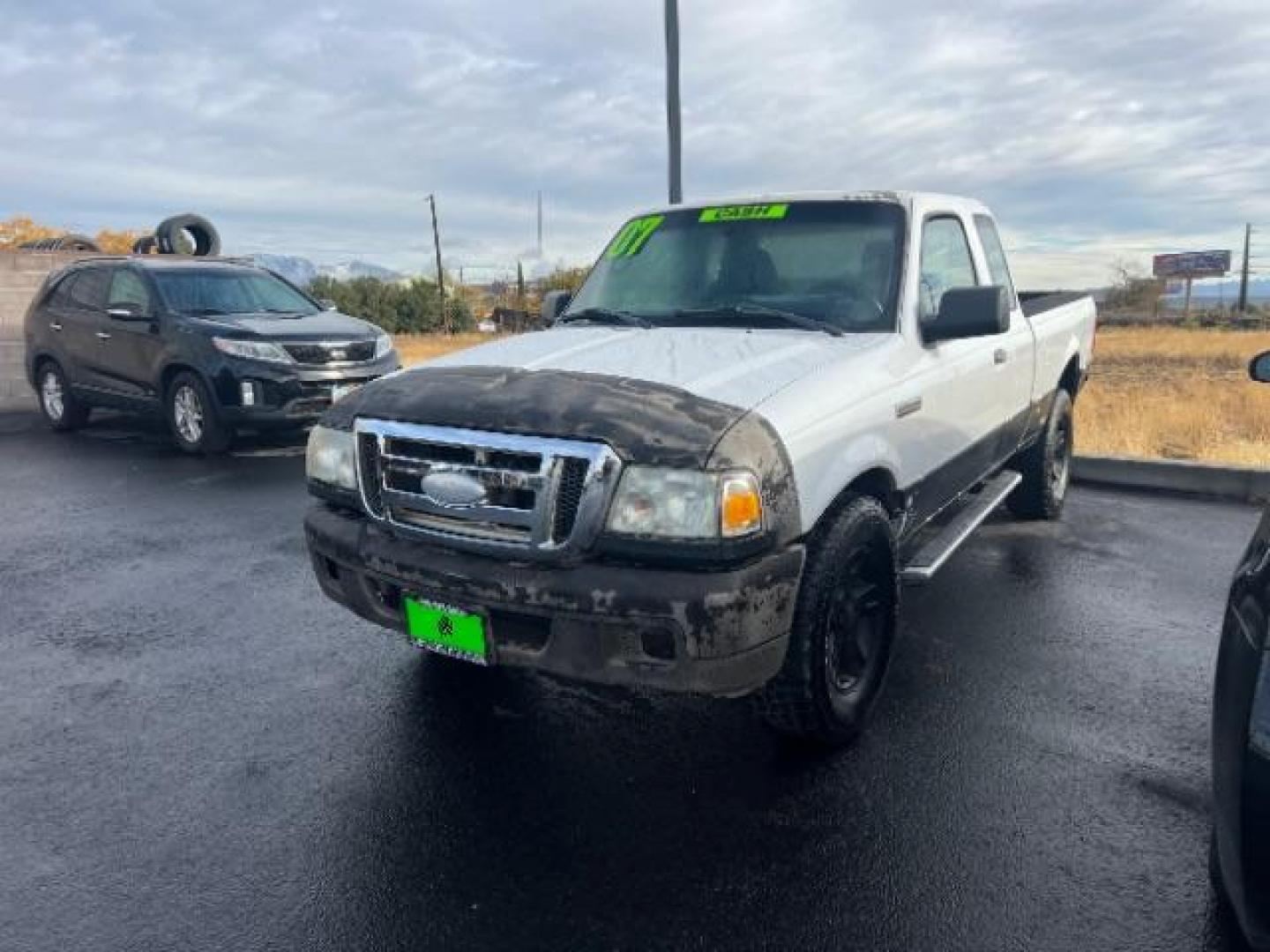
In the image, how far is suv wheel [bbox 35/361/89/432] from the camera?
9914 millimetres

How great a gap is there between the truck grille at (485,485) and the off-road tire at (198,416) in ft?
19.7

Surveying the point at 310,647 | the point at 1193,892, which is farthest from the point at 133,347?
the point at 1193,892

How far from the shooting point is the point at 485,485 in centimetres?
268

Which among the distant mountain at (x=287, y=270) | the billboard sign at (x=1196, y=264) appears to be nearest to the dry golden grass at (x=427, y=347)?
the distant mountain at (x=287, y=270)

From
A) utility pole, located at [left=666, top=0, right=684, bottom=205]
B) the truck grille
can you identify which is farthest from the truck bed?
the truck grille

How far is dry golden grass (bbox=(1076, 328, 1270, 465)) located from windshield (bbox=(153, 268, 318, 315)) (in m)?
7.78

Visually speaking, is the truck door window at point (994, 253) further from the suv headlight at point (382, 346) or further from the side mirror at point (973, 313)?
the suv headlight at point (382, 346)

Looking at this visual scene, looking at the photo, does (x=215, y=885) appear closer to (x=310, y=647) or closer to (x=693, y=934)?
(x=693, y=934)

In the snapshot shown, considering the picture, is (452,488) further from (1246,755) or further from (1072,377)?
(1072,377)

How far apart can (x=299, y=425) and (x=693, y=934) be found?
23.1ft

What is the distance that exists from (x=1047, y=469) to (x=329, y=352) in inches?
237

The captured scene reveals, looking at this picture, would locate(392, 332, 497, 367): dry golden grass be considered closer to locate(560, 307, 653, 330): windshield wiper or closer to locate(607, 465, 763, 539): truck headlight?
locate(560, 307, 653, 330): windshield wiper

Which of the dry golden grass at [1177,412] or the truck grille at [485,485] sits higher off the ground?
the truck grille at [485,485]

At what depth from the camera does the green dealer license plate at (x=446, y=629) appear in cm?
272
